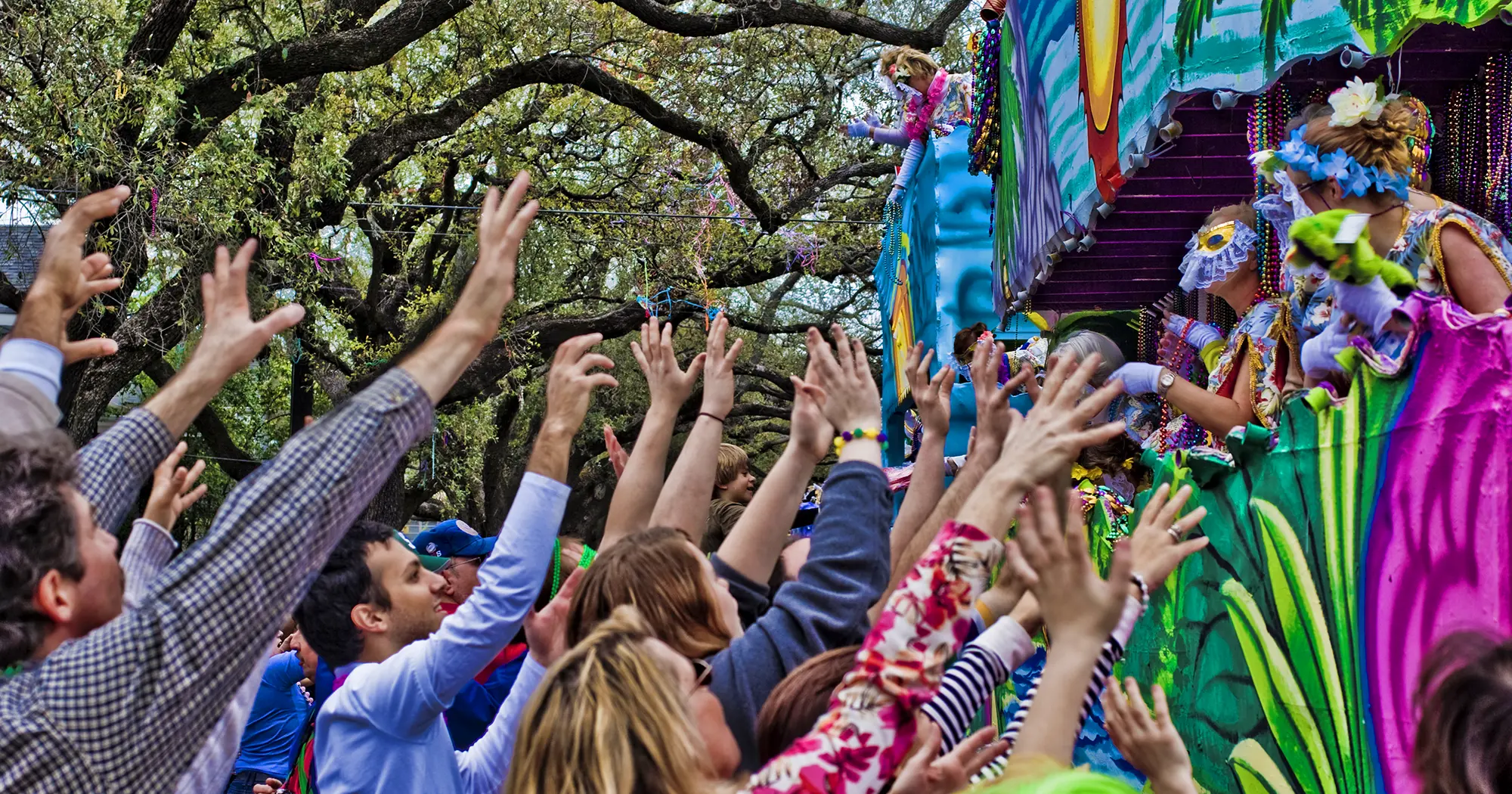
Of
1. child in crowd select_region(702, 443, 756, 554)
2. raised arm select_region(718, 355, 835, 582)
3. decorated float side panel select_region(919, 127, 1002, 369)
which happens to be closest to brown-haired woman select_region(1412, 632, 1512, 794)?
raised arm select_region(718, 355, 835, 582)

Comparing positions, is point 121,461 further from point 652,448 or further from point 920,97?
point 920,97

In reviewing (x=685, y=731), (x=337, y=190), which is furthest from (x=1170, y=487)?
(x=337, y=190)

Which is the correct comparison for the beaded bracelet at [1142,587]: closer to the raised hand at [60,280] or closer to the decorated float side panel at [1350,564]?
the decorated float side panel at [1350,564]

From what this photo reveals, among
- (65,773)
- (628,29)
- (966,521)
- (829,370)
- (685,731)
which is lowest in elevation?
(65,773)

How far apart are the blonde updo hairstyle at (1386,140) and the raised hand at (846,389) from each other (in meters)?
1.44

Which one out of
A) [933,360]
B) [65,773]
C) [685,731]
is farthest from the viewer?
[933,360]

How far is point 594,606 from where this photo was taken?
249 centimetres

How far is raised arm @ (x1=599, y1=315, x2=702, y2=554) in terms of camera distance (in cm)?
328

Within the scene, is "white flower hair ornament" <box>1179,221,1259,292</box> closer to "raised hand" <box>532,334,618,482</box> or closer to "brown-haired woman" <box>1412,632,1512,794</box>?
"raised hand" <box>532,334,618,482</box>

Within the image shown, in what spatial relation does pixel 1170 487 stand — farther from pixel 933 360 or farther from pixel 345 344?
pixel 345 344

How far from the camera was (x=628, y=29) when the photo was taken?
13.2 meters

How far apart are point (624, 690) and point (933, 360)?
626 centimetres

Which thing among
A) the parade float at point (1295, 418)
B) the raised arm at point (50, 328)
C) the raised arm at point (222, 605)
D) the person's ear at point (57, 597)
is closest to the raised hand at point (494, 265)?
the raised arm at point (222, 605)

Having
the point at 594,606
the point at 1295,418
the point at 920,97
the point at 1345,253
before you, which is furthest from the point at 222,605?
the point at 920,97
